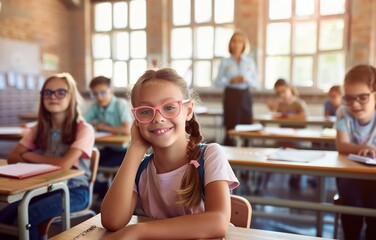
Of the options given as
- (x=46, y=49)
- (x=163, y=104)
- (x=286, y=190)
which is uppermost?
(x=46, y=49)

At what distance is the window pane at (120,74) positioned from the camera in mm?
7219

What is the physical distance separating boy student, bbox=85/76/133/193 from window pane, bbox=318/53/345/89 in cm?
398

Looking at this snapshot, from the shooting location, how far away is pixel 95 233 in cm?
98

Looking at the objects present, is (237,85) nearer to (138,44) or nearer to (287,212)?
(287,212)

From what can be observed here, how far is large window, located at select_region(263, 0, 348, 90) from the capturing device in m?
5.82

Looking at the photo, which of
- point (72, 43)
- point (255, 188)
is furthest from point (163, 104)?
point (72, 43)

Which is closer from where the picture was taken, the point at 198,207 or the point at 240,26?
the point at 198,207

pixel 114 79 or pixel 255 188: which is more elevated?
pixel 114 79

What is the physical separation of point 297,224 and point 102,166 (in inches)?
66.0

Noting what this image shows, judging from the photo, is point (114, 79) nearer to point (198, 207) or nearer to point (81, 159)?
point (81, 159)

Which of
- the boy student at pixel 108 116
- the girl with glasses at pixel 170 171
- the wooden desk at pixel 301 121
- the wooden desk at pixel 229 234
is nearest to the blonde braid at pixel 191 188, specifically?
the girl with glasses at pixel 170 171

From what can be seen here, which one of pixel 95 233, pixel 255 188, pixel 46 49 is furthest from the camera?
pixel 46 49

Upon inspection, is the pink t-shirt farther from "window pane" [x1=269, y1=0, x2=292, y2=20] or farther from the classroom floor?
"window pane" [x1=269, y1=0, x2=292, y2=20]

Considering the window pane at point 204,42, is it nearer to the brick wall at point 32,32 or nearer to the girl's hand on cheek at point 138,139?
the brick wall at point 32,32
